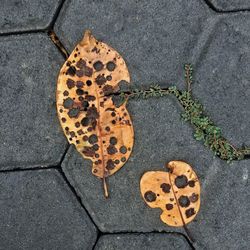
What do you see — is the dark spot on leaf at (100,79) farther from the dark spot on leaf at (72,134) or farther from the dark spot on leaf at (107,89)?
the dark spot on leaf at (72,134)

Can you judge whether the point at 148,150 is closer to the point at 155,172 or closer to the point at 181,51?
the point at 155,172

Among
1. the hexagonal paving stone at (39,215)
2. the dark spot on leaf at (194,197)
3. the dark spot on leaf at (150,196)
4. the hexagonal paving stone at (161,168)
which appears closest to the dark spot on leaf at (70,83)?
the hexagonal paving stone at (161,168)

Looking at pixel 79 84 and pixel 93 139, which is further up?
pixel 79 84

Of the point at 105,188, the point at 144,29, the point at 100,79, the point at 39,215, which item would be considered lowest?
the point at 39,215

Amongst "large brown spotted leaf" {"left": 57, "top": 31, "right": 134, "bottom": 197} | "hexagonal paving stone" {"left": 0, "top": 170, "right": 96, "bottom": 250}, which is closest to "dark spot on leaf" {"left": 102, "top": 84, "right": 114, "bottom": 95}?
"large brown spotted leaf" {"left": 57, "top": 31, "right": 134, "bottom": 197}

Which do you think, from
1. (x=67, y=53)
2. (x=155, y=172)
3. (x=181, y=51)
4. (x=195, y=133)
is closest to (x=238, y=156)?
(x=195, y=133)

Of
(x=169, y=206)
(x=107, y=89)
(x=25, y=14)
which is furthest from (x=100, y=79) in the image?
(x=169, y=206)

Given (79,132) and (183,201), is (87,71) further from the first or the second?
(183,201)
